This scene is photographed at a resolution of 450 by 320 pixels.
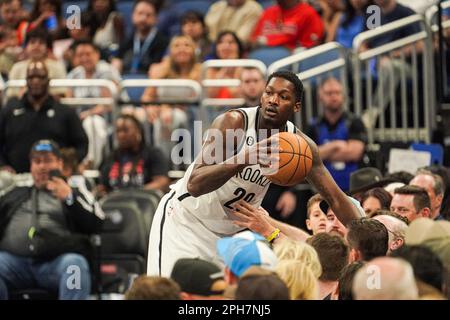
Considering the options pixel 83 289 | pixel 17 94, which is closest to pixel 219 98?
pixel 17 94

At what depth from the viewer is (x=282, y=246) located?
6363mm

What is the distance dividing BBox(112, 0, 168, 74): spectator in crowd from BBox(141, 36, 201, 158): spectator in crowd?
2.59 feet

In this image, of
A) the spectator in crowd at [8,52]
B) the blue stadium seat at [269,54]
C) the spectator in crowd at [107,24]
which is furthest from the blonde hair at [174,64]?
the spectator in crowd at [8,52]

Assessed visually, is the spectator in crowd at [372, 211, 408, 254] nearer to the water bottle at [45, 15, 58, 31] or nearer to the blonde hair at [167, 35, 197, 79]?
the blonde hair at [167, 35, 197, 79]

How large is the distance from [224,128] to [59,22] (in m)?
9.15

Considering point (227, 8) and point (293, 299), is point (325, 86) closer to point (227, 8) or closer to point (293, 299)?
point (227, 8)

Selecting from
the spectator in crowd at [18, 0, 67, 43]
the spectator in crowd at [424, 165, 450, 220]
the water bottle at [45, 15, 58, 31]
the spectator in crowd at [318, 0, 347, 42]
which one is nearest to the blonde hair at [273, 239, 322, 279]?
the spectator in crowd at [424, 165, 450, 220]

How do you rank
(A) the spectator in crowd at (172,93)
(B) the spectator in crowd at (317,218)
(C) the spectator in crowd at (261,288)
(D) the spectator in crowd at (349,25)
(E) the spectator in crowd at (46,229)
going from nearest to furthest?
(C) the spectator in crowd at (261,288) → (B) the spectator in crowd at (317,218) → (E) the spectator in crowd at (46,229) → (A) the spectator in crowd at (172,93) → (D) the spectator in crowd at (349,25)

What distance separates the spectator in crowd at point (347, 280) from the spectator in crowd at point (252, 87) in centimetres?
542

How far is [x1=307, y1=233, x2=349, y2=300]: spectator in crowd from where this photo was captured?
7.01m

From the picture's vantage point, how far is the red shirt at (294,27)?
44.7 ft

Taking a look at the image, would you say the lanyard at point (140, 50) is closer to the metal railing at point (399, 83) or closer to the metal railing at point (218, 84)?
the metal railing at point (218, 84)

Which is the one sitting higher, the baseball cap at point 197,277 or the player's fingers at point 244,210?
the player's fingers at point 244,210

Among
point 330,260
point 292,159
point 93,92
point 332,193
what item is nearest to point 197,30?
point 93,92
